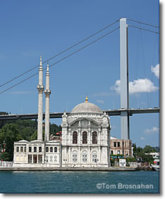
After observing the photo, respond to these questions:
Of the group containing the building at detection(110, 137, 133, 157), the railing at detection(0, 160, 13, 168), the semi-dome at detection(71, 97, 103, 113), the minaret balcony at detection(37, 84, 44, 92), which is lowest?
the railing at detection(0, 160, 13, 168)

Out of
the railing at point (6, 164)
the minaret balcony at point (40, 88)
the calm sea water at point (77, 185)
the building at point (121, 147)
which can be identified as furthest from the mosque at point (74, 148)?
the building at point (121, 147)

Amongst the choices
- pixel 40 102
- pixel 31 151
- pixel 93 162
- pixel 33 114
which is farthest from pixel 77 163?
pixel 33 114

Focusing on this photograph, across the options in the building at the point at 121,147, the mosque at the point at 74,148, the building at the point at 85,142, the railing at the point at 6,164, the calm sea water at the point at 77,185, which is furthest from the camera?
the building at the point at 121,147

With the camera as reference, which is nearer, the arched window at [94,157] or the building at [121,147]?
the arched window at [94,157]

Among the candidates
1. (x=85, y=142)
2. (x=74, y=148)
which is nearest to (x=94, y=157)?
(x=85, y=142)

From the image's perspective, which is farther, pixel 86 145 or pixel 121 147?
pixel 121 147

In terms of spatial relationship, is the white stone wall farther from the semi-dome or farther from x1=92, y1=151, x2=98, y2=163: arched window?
the semi-dome

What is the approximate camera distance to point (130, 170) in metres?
67.1

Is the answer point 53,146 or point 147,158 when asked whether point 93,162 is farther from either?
point 147,158

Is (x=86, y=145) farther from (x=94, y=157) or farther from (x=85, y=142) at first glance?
(x=94, y=157)

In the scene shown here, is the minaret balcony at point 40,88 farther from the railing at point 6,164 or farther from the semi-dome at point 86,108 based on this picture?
the railing at point 6,164

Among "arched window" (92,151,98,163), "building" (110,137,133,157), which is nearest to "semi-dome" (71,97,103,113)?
Result: "arched window" (92,151,98,163)

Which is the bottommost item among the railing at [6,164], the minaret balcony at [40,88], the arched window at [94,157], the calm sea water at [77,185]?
the calm sea water at [77,185]

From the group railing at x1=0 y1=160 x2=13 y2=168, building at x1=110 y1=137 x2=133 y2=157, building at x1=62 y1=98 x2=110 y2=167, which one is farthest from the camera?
building at x1=110 y1=137 x2=133 y2=157
